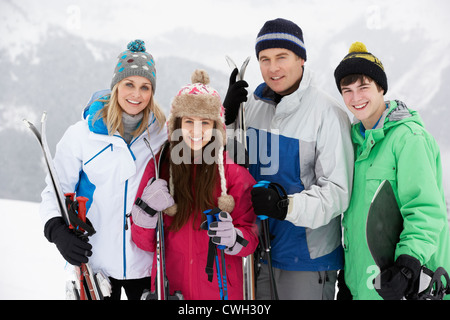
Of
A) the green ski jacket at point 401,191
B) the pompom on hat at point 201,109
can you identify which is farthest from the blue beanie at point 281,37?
the green ski jacket at point 401,191

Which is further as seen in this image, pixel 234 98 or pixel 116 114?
pixel 234 98

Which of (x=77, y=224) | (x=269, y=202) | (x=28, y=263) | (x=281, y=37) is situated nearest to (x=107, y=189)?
(x=77, y=224)

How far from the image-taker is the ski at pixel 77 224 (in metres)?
1.59

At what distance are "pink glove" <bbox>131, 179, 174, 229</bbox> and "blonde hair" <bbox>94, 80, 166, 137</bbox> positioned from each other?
1.14 ft

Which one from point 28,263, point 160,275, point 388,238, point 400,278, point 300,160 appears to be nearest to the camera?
point 400,278

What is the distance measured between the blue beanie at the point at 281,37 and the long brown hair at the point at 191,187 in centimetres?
60

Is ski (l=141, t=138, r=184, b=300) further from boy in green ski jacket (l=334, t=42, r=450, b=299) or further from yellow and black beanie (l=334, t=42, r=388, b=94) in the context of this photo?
yellow and black beanie (l=334, t=42, r=388, b=94)

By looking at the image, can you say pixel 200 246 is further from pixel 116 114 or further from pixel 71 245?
A: pixel 116 114

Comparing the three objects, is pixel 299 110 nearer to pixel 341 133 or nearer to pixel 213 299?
pixel 341 133

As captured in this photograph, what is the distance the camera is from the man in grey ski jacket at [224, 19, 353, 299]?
5.53ft

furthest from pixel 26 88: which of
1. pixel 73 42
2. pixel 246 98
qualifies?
pixel 246 98

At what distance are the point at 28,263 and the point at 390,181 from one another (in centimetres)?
416

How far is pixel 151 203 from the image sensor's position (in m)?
1.56

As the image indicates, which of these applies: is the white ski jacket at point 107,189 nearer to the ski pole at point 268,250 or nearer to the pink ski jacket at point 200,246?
the pink ski jacket at point 200,246
